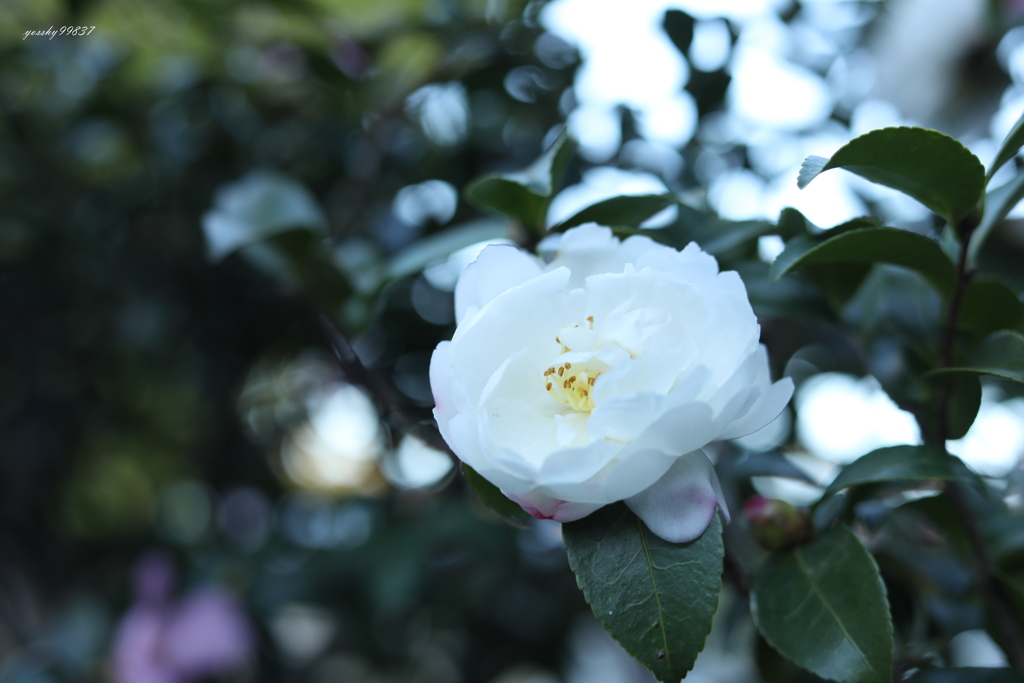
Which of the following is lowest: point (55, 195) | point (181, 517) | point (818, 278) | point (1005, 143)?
point (181, 517)

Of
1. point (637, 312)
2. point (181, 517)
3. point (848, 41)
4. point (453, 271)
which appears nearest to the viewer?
point (637, 312)

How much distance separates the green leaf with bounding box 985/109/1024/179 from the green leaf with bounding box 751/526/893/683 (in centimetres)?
22

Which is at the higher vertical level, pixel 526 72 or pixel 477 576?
pixel 526 72

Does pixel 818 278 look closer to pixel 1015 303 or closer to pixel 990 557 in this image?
pixel 1015 303

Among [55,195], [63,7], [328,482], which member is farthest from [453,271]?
[328,482]

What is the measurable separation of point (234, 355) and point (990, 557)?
111 centimetres

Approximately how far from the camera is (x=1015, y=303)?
1.36ft

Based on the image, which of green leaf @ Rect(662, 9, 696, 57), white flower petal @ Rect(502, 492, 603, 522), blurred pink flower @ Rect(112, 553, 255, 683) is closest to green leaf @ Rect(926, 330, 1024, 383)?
white flower petal @ Rect(502, 492, 603, 522)

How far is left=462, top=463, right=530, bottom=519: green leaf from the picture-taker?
0.33 metres

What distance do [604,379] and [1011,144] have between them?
26cm

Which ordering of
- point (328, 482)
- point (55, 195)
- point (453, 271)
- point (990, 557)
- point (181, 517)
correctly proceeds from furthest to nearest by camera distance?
point (328, 482), point (181, 517), point (55, 195), point (453, 271), point (990, 557)

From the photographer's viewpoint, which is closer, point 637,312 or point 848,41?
point 637,312
